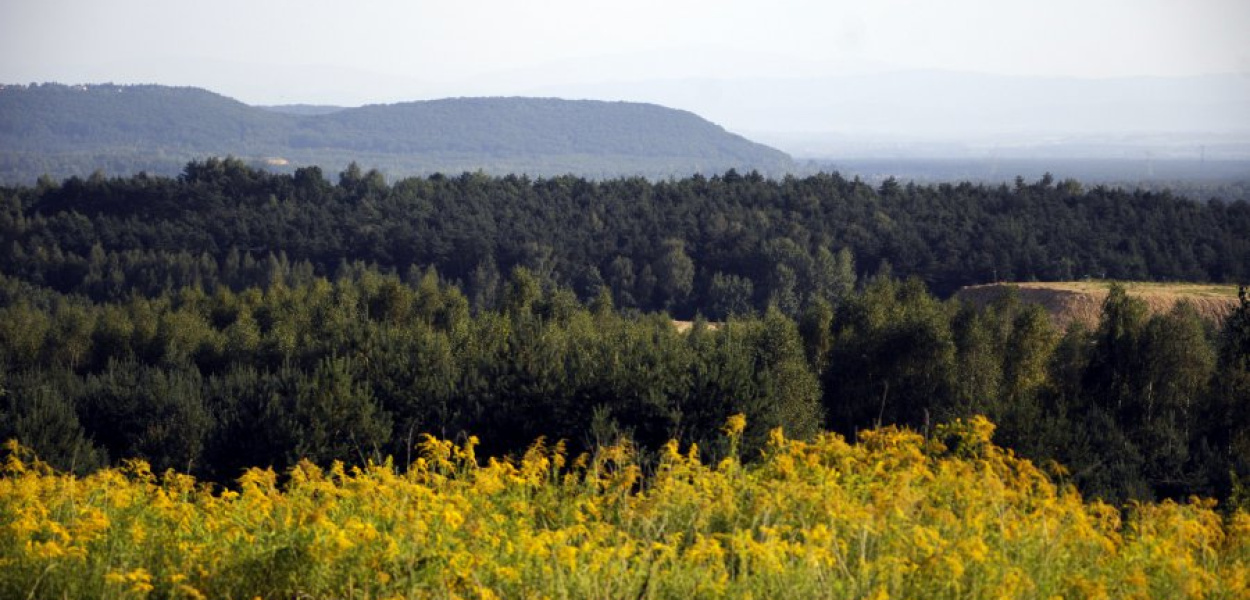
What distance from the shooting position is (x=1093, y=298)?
5991cm

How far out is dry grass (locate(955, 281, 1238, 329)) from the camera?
191 ft

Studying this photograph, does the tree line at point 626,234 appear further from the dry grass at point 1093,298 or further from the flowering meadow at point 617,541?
the flowering meadow at point 617,541

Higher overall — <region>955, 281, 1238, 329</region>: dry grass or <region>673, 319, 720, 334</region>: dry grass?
<region>955, 281, 1238, 329</region>: dry grass

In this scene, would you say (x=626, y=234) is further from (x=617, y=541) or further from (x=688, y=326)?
(x=617, y=541)

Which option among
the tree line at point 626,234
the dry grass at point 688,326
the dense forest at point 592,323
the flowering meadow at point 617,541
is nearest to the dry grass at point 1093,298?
the dry grass at point 688,326

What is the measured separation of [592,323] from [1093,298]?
27936 millimetres

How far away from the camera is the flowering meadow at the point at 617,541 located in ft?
25.3

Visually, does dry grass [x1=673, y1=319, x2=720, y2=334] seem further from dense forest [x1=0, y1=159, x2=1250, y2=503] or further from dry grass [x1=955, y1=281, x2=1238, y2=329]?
dry grass [x1=955, y1=281, x2=1238, y2=329]

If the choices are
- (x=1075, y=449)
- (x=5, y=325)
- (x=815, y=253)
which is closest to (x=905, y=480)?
(x=1075, y=449)

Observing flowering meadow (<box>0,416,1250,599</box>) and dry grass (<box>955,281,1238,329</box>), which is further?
dry grass (<box>955,281,1238,329</box>)

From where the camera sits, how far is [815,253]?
9338 cm

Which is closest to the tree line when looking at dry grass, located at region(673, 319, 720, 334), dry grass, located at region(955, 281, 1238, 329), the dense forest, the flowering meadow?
the dense forest

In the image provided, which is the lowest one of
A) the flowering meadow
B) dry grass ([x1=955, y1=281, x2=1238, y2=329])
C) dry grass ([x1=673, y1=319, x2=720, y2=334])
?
dry grass ([x1=673, y1=319, x2=720, y2=334])

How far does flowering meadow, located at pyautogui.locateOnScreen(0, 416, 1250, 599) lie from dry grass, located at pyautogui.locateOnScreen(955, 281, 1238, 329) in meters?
47.5
